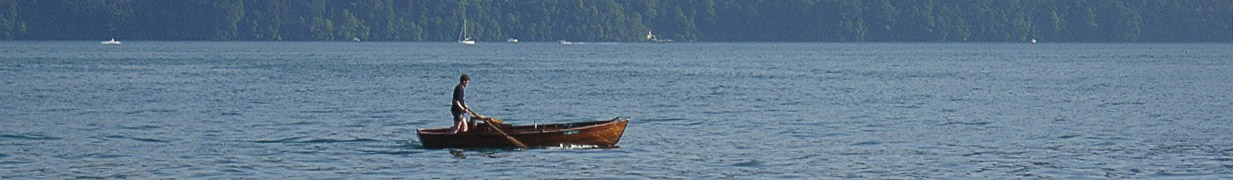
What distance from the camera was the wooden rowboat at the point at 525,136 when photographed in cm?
4031

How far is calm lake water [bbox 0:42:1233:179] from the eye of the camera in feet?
122

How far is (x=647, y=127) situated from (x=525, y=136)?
11003 millimetres

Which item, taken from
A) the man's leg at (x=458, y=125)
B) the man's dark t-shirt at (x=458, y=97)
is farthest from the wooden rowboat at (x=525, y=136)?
the man's dark t-shirt at (x=458, y=97)

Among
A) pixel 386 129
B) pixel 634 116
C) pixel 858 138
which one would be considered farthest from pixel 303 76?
pixel 858 138

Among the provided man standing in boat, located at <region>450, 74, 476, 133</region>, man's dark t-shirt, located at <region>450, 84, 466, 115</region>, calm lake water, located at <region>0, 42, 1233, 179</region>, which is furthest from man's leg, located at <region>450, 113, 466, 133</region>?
calm lake water, located at <region>0, 42, 1233, 179</region>

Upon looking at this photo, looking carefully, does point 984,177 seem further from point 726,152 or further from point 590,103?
point 590,103

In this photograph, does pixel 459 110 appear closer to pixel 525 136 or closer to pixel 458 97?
pixel 458 97

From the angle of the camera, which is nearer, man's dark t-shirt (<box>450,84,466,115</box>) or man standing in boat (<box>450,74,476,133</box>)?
man's dark t-shirt (<box>450,84,466,115</box>)

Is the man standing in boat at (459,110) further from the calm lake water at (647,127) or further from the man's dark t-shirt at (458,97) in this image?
the calm lake water at (647,127)

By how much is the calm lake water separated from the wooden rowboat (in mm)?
260

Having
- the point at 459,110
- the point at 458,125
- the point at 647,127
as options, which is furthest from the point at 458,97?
the point at 647,127

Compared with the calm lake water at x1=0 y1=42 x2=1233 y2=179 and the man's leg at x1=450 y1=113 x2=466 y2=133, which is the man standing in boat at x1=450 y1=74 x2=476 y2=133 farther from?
the calm lake water at x1=0 y1=42 x2=1233 y2=179

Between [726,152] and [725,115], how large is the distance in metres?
17.7

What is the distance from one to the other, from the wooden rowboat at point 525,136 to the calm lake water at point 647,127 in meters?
0.26
